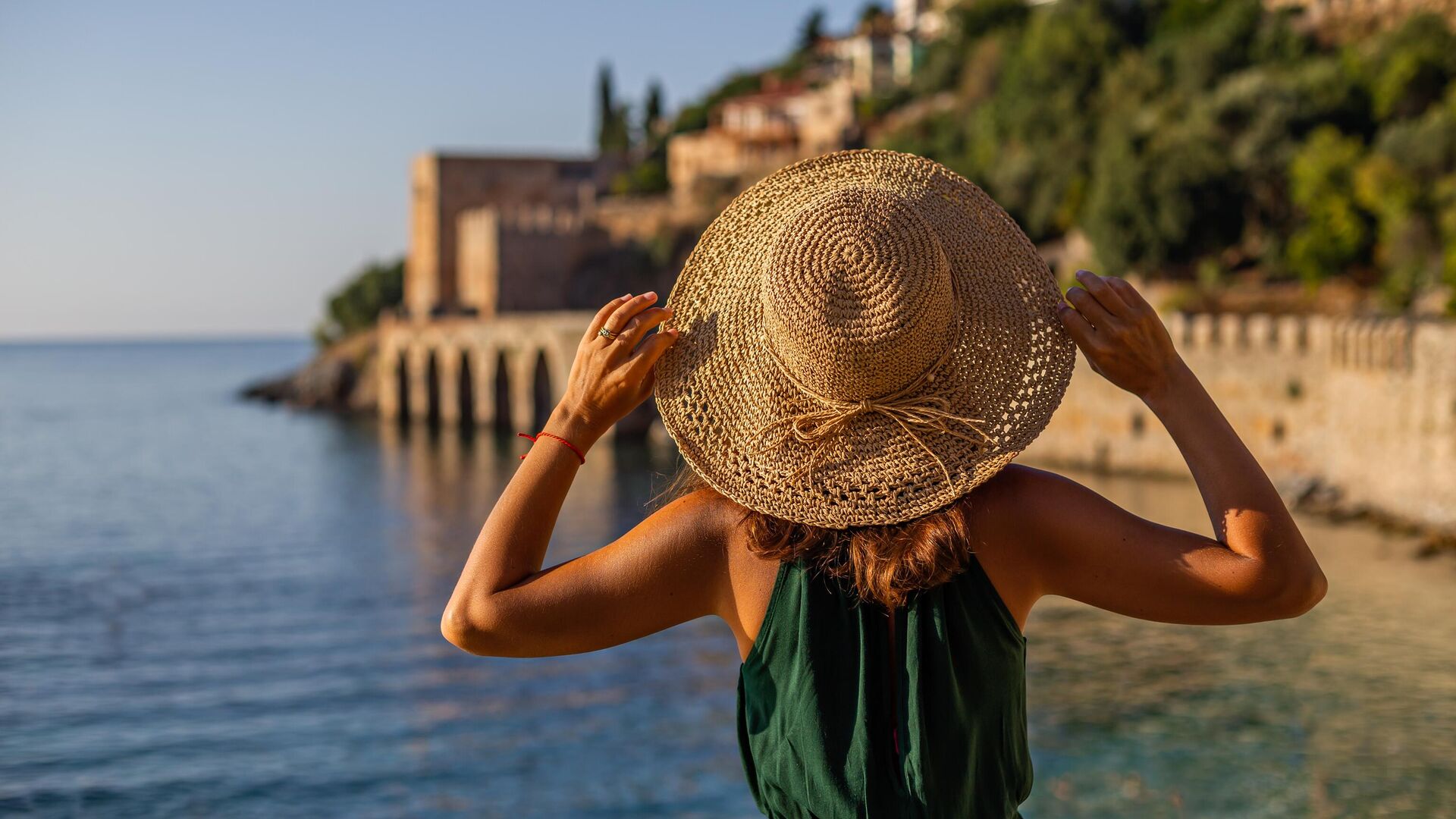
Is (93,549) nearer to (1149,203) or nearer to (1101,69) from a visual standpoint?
(1149,203)

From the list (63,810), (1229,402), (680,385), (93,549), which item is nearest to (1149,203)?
(1229,402)

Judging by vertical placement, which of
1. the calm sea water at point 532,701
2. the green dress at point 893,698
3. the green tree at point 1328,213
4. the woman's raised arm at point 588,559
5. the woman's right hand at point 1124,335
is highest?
the green tree at point 1328,213

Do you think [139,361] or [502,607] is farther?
[139,361]

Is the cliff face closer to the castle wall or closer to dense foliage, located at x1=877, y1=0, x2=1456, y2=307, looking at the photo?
the castle wall

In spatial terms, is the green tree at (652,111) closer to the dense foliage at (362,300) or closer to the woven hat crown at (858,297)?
the dense foliage at (362,300)

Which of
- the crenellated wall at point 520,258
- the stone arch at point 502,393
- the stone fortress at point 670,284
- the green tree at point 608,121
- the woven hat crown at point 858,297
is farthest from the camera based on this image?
the green tree at point 608,121

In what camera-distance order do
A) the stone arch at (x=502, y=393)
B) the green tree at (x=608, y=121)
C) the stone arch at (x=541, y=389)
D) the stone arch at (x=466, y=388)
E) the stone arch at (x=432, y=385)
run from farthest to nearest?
the green tree at (x=608, y=121), the stone arch at (x=432, y=385), the stone arch at (x=466, y=388), the stone arch at (x=502, y=393), the stone arch at (x=541, y=389)

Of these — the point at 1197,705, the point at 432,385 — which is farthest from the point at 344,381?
the point at 1197,705

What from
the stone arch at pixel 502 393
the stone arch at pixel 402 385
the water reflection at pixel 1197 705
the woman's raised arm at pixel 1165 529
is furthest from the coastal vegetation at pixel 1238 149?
the woman's raised arm at pixel 1165 529

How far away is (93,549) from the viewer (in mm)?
21172

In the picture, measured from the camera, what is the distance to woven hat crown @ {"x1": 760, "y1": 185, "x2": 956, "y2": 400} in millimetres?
1659

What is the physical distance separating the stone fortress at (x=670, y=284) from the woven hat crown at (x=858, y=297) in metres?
16.4

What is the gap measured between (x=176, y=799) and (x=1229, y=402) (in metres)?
16.3

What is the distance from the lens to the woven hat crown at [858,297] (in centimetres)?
166
